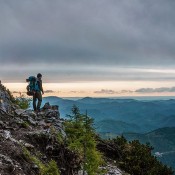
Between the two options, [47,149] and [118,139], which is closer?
[47,149]

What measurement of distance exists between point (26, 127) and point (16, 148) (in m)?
4.62

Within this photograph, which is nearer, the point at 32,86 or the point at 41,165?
the point at 41,165

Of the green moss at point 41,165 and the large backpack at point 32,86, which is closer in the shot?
the green moss at point 41,165

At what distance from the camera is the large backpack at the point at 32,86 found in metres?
28.2

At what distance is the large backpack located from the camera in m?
28.2

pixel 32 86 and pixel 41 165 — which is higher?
pixel 32 86

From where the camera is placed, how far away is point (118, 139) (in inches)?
1117

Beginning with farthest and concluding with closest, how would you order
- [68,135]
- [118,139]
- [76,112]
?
[118,139] → [68,135] → [76,112]

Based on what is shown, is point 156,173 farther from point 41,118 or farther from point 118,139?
point 41,118

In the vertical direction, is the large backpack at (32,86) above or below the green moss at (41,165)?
above

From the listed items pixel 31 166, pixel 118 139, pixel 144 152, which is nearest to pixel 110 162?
pixel 144 152

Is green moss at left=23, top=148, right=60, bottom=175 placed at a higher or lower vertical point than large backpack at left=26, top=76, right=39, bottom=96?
lower

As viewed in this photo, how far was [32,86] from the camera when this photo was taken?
28.6 meters

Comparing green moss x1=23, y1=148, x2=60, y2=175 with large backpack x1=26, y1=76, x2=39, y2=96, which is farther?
large backpack x1=26, y1=76, x2=39, y2=96
